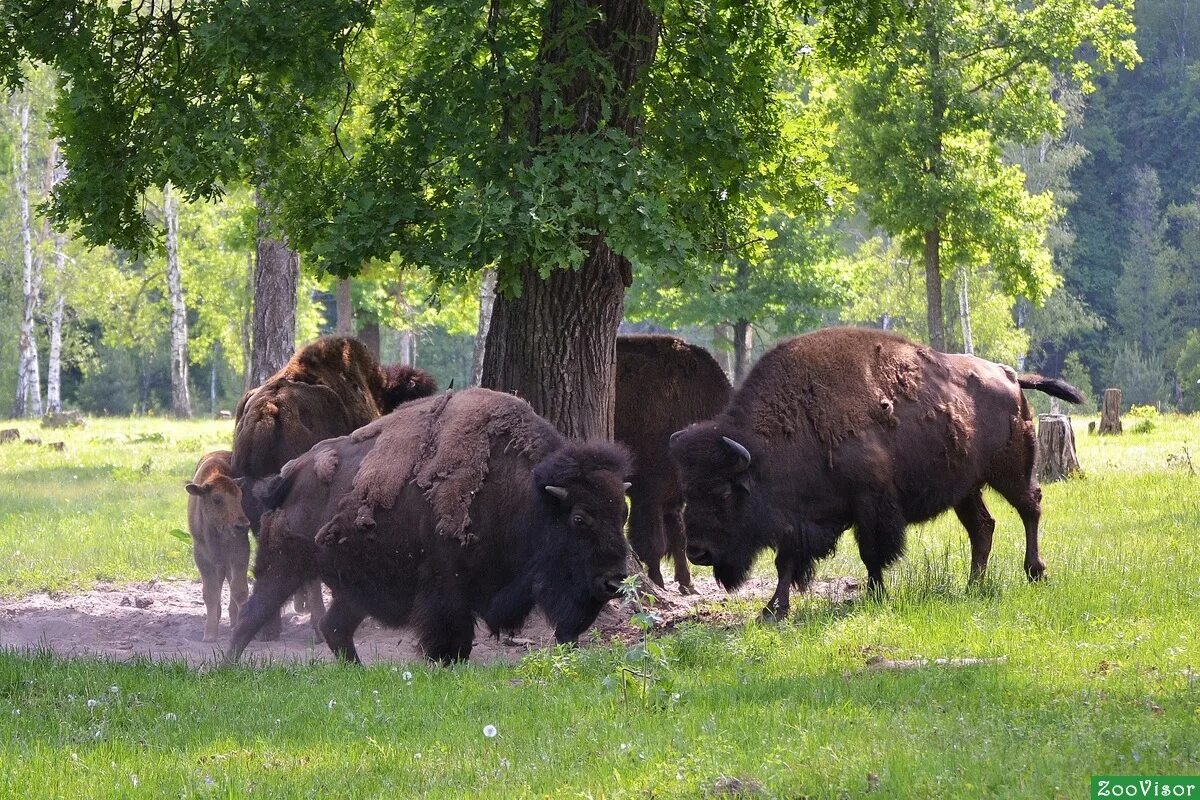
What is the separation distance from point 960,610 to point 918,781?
421 cm

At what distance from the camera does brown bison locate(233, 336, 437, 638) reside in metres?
11.2

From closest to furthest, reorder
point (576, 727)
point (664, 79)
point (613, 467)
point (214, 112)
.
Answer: point (576, 727), point (613, 467), point (214, 112), point (664, 79)

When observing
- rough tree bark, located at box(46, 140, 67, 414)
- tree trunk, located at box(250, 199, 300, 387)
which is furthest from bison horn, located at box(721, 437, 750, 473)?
rough tree bark, located at box(46, 140, 67, 414)

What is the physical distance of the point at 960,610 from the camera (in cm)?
888

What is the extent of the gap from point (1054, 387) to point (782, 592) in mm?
3303

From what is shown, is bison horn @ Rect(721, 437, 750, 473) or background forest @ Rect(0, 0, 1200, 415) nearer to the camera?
bison horn @ Rect(721, 437, 750, 473)

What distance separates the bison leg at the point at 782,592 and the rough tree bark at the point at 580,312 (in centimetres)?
186

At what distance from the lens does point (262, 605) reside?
948 cm

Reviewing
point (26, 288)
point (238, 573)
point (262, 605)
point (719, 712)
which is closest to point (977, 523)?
point (719, 712)

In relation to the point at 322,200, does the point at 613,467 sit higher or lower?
lower

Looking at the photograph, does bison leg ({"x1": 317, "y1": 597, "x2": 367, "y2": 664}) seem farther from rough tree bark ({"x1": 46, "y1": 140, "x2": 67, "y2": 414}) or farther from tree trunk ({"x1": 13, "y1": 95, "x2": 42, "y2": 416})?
rough tree bark ({"x1": 46, "y1": 140, "x2": 67, "y2": 414})

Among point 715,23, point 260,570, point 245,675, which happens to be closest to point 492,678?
point 245,675

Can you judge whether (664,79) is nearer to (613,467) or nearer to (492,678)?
(613,467)

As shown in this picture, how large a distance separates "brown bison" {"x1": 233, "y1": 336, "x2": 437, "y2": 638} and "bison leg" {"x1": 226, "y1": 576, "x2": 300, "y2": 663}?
3.59 feet
